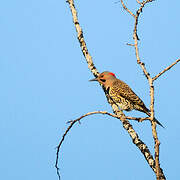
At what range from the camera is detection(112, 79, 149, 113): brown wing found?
7.33 m

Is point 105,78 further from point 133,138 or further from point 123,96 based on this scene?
point 133,138

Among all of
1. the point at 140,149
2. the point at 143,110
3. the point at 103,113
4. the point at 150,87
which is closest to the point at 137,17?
the point at 150,87

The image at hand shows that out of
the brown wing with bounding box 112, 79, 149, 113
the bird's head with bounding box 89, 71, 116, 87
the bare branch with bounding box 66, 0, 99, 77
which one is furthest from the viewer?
the brown wing with bounding box 112, 79, 149, 113

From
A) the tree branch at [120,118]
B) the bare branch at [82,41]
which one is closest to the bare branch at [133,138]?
the tree branch at [120,118]

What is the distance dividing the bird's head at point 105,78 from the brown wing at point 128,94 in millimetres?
172

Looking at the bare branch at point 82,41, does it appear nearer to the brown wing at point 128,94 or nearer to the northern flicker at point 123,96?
the northern flicker at point 123,96

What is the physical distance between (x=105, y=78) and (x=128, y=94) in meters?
0.70

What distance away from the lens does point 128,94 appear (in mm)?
7559

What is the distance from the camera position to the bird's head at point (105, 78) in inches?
276

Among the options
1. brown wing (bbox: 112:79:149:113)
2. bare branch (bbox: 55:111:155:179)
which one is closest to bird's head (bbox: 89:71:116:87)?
brown wing (bbox: 112:79:149:113)

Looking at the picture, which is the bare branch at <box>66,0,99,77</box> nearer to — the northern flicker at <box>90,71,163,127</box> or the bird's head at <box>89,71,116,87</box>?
the bird's head at <box>89,71,116,87</box>

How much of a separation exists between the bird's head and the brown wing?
0.17 m

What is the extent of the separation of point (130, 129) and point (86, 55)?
166 centimetres

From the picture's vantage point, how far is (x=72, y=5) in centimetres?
677
